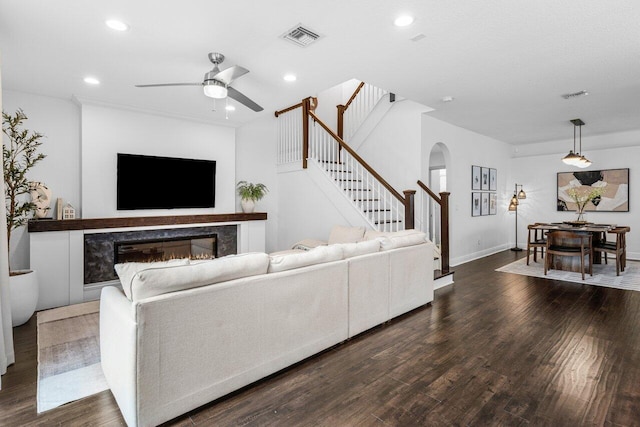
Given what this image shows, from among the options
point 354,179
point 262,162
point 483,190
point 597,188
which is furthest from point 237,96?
point 597,188

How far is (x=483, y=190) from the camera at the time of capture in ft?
24.1

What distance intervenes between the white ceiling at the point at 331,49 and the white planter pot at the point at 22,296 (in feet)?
7.11

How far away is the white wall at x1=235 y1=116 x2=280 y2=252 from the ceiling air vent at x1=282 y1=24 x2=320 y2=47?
3.53 m

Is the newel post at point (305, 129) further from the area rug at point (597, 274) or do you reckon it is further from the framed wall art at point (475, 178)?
the area rug at point (597, 274)

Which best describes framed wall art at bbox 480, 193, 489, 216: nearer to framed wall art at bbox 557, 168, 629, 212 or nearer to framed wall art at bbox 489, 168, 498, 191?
framed wall art at bbox 489, 168, 498, 191

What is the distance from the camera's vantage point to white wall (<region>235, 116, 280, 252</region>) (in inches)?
248

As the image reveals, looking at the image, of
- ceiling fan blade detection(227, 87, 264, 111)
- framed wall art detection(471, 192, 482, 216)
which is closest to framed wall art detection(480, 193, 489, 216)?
framed wall art detection(471, 192, 482, 216)

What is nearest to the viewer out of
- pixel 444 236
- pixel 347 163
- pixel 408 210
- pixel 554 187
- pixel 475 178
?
pixel 408 210

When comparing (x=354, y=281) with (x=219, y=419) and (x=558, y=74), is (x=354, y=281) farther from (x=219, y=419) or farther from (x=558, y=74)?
(x=558, y=74)

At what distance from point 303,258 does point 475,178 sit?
5.71 m

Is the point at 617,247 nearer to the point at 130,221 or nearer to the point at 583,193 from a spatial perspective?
the point at 583,193

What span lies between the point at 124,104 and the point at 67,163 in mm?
1110

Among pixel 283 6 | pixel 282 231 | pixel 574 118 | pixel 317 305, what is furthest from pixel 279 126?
pixel 574 118

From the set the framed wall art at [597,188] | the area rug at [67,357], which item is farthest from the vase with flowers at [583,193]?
the area rug at [67,357]
